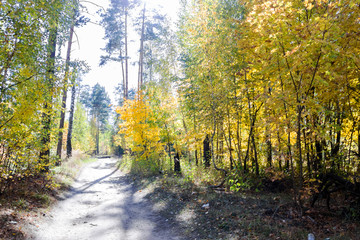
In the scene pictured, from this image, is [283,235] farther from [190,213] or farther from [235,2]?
[235,2]

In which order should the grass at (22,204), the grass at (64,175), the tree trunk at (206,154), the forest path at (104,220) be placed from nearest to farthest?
the grass at (22,204), the forest path at (104,220), the grass at (64,175), the tree trunk at (206,154)

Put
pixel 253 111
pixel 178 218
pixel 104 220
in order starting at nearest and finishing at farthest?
pixel 178 218, pixel 104 220, pixel 253 111

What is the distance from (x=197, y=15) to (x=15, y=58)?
547 centimetres

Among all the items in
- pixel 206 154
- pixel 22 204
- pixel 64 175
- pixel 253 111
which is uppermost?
pixel 253 111

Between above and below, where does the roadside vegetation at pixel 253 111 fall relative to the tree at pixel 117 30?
below

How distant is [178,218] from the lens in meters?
5.77

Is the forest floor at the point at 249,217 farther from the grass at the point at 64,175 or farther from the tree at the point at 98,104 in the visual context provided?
the tree at the point at 98,104

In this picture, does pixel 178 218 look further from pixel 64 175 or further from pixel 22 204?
pixel 64 175

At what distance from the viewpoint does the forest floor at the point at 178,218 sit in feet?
13.6

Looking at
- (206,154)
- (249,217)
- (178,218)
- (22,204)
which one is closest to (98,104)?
(206,154)

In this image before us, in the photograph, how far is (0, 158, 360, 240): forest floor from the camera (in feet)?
13.6

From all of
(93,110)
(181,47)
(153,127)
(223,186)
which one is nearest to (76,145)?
(93,110)

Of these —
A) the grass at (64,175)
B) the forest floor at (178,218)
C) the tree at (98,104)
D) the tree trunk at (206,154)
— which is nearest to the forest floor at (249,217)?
the forest floor at (178,218)

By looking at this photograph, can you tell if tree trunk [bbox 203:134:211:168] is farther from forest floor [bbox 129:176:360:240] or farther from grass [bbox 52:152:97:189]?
grass [bbox 52:152:97:189]
